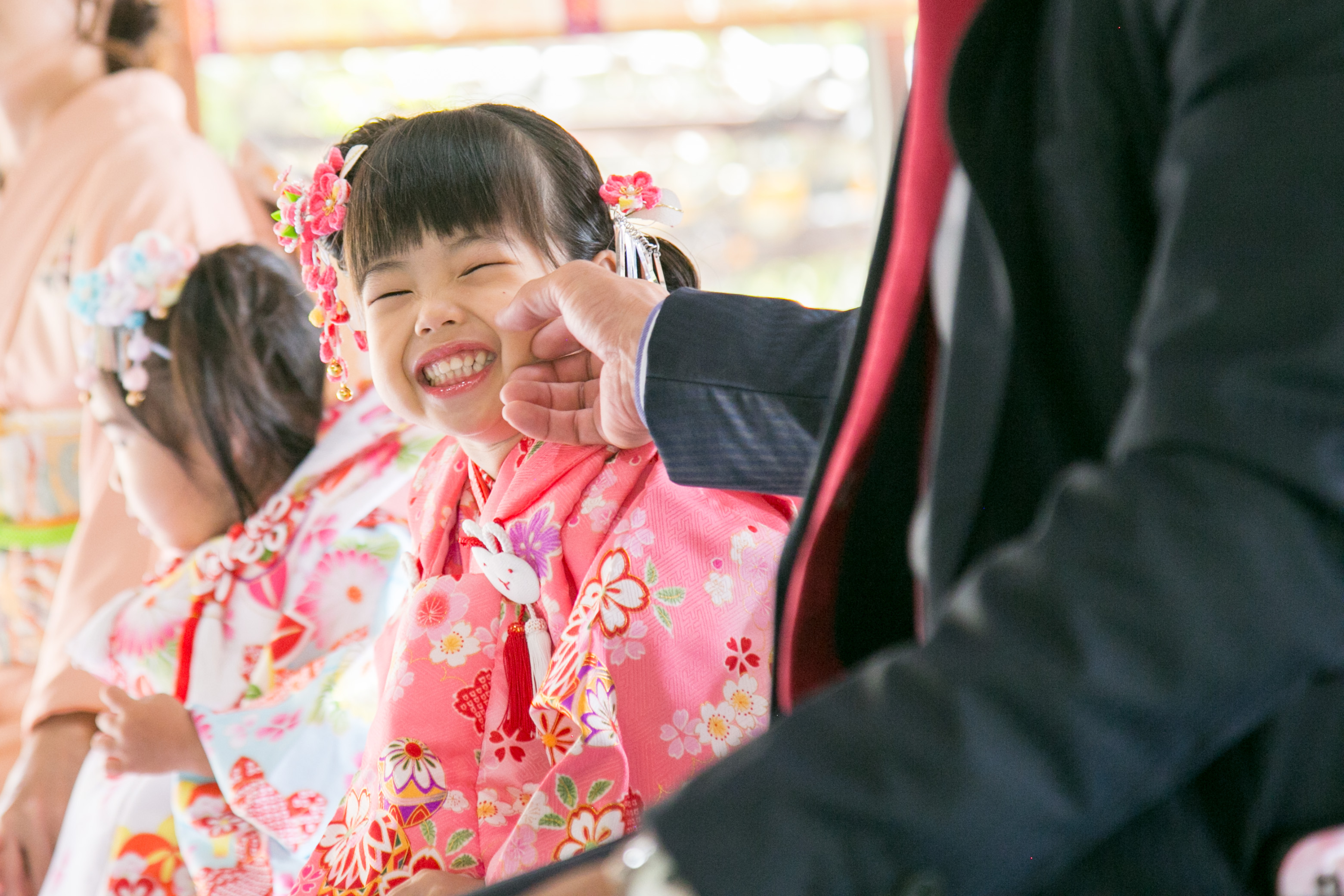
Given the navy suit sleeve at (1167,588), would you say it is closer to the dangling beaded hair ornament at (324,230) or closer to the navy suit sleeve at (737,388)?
the navy suit sleeve at (737,388)

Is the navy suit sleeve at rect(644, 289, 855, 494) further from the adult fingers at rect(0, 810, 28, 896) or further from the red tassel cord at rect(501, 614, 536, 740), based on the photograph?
the adult fingers at rect(0, 810, 28, 896)

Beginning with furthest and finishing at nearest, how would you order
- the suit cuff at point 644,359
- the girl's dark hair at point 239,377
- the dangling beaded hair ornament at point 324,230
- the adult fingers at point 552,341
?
the girl's dark hair at point 239,377 → the dangling beaded hair ornament at point 324,230 → the adult fingers at point 552,341 → the suit cuff at point 644,359

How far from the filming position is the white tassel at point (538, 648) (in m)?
1.08

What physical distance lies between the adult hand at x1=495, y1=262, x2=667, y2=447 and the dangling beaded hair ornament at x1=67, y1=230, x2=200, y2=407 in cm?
85

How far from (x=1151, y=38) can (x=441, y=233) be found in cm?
77

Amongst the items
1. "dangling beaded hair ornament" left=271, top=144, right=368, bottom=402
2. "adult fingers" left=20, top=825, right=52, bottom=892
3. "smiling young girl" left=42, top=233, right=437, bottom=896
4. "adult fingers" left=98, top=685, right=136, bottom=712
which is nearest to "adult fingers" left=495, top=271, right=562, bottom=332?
"dangling beaded hair ornament" left=271, top=144, right=368, bottom=402

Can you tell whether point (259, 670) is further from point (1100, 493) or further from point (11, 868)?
point (1100, 493)

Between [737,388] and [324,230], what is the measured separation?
55 centimetres

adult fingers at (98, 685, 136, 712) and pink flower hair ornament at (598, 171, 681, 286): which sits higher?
pink flower hair ornament at (598, 171, 681, 286)

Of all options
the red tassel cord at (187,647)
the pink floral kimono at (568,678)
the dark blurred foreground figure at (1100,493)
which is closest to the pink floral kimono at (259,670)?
the red tassel cord at (187,647)

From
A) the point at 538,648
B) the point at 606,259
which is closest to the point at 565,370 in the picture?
the point at 606,259

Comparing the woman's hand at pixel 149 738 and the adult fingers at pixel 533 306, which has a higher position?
the adult fingers at pixel 533 306

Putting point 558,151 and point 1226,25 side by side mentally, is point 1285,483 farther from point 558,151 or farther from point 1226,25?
point 558,151

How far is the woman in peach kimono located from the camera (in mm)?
1992
